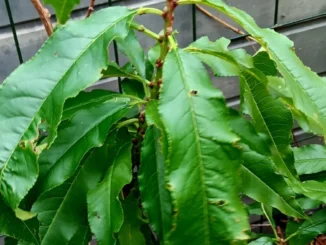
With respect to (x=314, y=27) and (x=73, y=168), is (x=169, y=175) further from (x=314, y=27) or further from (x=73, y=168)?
(x=314, y=27)

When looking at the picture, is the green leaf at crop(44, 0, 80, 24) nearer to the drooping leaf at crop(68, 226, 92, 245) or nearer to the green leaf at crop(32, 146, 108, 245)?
the green leaf at crop(32, 146, 108, 245)

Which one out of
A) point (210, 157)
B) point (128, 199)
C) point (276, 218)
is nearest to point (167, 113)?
point (210, 157)

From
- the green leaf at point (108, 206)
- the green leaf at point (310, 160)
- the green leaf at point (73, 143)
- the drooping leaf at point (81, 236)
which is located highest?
the green leaf at point (73, 143)

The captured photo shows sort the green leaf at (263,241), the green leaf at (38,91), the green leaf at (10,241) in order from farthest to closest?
1. the green leaf at (263,241)
2. the green leaf at (10,241)
3. the green leaf at (38,91)

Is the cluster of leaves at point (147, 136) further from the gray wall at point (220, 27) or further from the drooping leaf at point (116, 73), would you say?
the gray wall at point (220, 27)

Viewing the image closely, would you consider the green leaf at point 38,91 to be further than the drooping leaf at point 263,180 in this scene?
No

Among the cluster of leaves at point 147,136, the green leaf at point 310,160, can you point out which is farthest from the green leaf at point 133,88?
the green leaf at point 310,160

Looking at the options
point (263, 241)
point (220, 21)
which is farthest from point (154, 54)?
point (220, 21)
